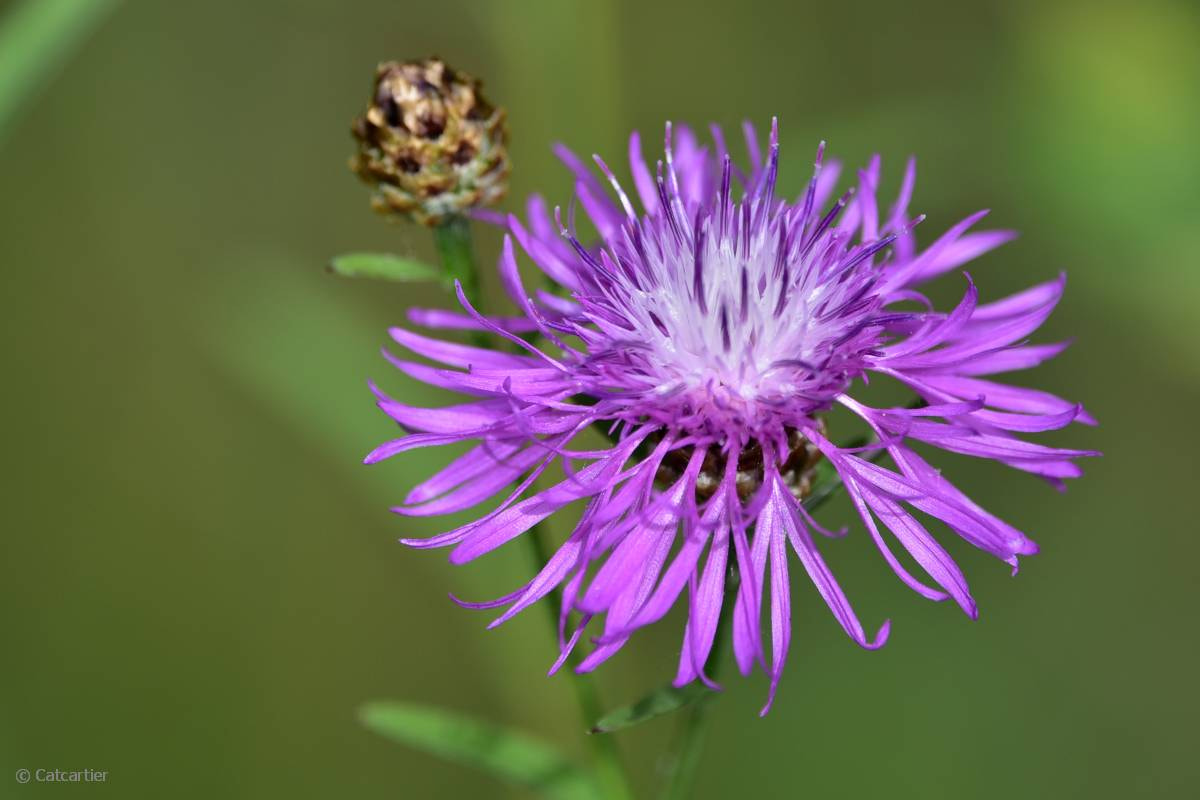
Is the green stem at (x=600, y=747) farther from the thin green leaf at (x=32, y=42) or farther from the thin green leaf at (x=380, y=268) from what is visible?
the thin green leaf at (x=32, y=42)

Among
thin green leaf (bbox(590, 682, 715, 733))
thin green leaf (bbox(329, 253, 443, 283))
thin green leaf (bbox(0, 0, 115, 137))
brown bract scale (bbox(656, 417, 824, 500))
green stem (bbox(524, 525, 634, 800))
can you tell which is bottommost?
green stem (bbox(524, 525, 634, 800))

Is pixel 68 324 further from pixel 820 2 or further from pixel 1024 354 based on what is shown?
pixel 1024 354

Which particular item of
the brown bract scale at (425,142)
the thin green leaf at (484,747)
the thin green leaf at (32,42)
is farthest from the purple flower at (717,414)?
the thin green leaf at (32,42)

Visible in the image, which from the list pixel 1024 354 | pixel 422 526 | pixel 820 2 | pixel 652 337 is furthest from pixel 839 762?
pixel 820 2

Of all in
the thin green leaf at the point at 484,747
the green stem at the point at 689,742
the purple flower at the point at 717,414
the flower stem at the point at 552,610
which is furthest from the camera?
the flower stem at the point at 552,610

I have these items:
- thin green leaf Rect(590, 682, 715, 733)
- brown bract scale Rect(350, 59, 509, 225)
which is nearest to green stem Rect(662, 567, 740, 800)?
thin green leaf Rect(590, 682, 715, 733)

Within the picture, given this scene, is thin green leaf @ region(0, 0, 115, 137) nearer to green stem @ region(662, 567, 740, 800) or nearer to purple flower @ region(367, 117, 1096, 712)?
purple flower @ region(367, 117, 1096, 712)

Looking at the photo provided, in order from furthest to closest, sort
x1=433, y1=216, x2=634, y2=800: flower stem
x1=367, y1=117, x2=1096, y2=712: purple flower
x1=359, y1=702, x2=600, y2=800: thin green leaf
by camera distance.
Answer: x1=433, y1=216, x2=634, y2=800: flower stem, x1=359, y1=702, x2=600, y2=800: thin green leaf, x1=367, y1=117, x2=1096, y2=712: purple flower
